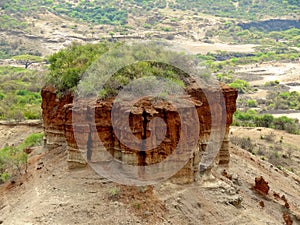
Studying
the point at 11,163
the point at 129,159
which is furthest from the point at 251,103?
the point at 129,159

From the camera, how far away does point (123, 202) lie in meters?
17.3

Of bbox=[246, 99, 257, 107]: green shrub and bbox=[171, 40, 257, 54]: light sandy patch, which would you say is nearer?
bbox=[246, 99, 257, 107]: green shrub

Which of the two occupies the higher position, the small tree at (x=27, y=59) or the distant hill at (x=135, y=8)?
the distant hill at (x=135, y=8)

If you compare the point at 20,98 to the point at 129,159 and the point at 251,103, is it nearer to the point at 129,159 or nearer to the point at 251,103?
the point at 251,103

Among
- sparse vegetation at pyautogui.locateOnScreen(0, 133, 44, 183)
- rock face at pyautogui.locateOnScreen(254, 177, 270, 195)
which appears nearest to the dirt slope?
rock face at pyautogui.locateOnScreen(254, 177, 270, 195)

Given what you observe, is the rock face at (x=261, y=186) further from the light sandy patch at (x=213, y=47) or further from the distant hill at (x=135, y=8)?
the distant hill at (x=135, y=8)

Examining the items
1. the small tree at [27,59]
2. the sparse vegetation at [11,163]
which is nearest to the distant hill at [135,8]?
the small tree at [27,59]

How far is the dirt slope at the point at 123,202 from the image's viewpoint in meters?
17.0

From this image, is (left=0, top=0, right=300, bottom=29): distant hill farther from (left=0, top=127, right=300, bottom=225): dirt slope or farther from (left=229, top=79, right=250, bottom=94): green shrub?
(left=0, top=127, right=300, bottom=225): dirt slope

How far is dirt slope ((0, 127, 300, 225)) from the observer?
17031 millimetres

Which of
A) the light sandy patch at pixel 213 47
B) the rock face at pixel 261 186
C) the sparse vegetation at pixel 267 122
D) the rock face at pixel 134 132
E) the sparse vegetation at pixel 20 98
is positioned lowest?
the sparse vegetation at pixel 267 122

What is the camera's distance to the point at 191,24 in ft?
448

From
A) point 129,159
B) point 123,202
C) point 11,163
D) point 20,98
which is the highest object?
point 129,159

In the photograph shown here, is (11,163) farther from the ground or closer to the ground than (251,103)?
farther from the ground
